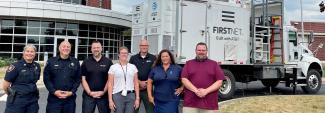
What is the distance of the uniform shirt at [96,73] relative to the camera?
6.23m

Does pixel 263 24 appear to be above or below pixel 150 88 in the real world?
above

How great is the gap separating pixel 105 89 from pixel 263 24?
8869 mm

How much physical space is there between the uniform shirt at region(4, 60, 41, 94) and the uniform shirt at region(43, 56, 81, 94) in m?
0.24

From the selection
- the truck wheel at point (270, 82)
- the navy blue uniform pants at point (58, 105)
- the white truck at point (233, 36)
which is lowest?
the truck wheel at point (270, 82)

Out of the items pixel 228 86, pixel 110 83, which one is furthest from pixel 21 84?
pixel 228 86

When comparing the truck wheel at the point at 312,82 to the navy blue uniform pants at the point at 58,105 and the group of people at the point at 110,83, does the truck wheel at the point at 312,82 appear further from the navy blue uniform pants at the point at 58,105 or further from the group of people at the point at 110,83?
the navy blue uniform pants at the point at 58,105

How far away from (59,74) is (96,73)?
58 cm

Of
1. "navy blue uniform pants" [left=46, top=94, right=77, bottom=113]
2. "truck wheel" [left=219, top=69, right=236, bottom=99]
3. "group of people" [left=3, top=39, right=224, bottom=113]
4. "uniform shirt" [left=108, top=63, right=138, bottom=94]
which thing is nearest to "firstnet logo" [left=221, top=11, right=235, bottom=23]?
"truck wheel" [left=219, top=69, right=236, bottom=99]

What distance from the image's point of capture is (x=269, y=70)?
13.8 m

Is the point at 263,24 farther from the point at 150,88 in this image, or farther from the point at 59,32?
the point at 59,32

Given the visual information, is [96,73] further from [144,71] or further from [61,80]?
[144,71]

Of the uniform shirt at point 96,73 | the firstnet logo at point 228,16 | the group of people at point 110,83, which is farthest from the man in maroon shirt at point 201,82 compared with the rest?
the firstnet logo at point 228,16

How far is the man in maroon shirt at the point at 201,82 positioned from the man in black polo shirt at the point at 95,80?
1317mm

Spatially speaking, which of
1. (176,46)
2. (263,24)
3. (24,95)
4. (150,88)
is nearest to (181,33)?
(176,46)
